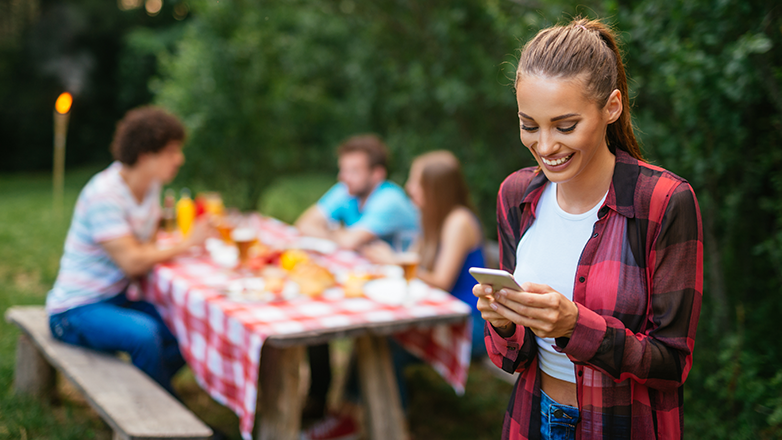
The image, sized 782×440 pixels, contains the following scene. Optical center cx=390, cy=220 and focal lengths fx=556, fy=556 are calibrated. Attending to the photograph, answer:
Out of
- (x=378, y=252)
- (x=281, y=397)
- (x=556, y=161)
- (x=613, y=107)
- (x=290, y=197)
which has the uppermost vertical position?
(x=613, y=107)

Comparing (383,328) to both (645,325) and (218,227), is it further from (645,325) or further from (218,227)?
(218,227)

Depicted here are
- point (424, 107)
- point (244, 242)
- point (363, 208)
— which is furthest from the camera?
point (424, 107)

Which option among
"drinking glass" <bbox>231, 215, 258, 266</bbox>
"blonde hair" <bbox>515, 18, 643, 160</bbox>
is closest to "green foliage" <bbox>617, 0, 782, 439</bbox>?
"blonde hair" <bbox>515, 18, 643, 160</bbox>

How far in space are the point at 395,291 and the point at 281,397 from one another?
712 mm

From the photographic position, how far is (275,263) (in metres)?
3.11

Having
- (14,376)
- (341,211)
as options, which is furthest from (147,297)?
(341,211)

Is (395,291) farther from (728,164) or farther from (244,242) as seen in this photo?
(728,164)

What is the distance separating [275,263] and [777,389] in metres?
2.46

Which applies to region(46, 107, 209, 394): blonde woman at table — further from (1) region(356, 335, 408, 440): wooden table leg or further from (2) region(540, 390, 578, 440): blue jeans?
(2) region(540, 390, 578, 440): blue jeans

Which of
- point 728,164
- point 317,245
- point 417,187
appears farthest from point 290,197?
point 728,164

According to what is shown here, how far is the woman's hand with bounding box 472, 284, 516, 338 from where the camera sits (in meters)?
1.15

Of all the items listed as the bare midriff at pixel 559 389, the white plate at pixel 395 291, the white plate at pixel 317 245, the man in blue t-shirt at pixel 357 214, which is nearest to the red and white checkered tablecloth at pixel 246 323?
the white plate at pixel 395 291

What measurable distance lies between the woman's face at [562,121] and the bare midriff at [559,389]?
48cm

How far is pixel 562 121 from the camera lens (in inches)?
44.6
